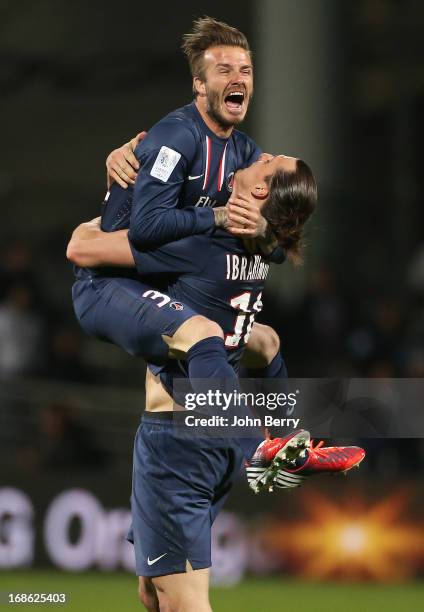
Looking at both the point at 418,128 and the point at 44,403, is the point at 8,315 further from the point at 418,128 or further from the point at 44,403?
the point at 418,128

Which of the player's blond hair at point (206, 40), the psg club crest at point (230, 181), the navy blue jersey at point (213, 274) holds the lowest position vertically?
the navy blue jersey at point (213, 274)

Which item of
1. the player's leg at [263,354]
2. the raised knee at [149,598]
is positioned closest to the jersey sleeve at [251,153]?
the player's leg at [263,354]

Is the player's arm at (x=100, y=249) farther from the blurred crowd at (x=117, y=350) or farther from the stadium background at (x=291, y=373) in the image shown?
the blurred crowd at (x=117, y=350)

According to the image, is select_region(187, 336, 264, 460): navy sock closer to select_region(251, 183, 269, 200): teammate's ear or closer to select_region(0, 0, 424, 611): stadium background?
select_region(251, 183, 269, 200): teammate's ear

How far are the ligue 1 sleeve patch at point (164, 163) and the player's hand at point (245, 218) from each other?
27cm

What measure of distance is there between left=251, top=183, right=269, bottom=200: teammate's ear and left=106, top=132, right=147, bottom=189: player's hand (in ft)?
1.46

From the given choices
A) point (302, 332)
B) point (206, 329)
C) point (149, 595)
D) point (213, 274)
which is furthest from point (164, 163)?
point (302, 332)

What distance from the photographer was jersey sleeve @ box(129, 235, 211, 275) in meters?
5.15

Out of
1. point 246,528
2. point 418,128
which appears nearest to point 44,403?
point 246,528

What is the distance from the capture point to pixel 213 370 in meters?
4.82

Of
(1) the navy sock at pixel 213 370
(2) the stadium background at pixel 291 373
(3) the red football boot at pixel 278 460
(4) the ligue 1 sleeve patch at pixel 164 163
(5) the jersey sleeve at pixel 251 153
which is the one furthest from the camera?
(2) the stadium background at pixel 291 373

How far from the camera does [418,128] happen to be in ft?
62.0

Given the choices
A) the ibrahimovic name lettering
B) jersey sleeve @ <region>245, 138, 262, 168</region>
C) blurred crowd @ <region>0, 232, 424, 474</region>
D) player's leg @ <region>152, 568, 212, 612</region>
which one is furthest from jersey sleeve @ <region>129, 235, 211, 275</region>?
blurred crowd @ <region>0, 232, 424, 474</region>

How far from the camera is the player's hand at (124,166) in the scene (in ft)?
17.0
